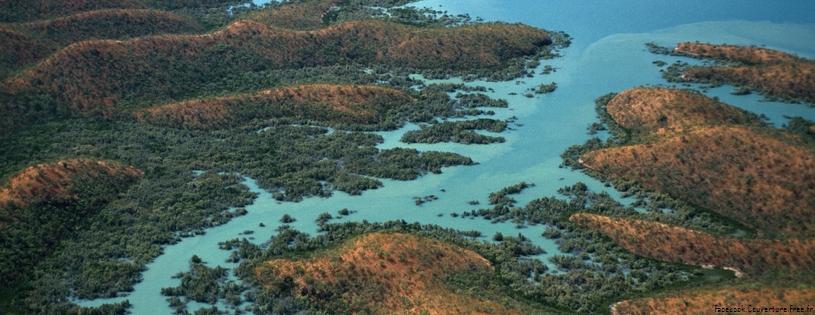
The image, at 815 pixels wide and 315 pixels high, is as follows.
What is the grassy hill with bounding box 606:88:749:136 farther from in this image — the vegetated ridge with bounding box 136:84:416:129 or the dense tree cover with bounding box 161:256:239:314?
the dense tree cover with bounding box 161:256:239:314

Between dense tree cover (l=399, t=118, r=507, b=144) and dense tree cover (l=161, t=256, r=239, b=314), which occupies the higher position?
dense tree cover (l=399, t=118, r=507, b=144)

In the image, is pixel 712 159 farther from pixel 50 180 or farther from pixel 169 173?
pixel 50 180

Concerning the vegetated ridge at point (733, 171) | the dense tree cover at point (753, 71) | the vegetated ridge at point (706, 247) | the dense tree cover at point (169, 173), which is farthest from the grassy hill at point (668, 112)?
the vegetated ridge at point (706, 247)

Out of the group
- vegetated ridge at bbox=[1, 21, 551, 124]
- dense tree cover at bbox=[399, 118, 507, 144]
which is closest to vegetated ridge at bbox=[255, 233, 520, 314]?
dense tree cover at bbox=[399, 118, 507, 144]

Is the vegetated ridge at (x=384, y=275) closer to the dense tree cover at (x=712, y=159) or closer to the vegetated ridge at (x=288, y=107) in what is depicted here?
the dense tree cover at (x=712, y=159)

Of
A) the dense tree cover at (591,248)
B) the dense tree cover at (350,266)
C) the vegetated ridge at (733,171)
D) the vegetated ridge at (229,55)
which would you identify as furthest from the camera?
the vegetated ridge at (229,55)

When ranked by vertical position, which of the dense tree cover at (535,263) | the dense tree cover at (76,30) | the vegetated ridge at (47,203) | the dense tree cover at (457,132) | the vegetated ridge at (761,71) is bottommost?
the dense tree cover at (535,263)

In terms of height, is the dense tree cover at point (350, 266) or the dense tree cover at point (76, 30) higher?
the dense tree cover at point (76, 30)
